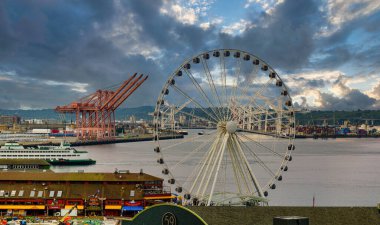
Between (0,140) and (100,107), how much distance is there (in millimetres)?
37741

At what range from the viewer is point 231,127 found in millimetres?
35750

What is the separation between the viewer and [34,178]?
1660 inches

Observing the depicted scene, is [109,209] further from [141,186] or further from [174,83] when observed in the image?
[174,83]

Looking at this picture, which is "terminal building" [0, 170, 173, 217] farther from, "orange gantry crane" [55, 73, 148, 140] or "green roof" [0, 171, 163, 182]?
"orange gantry crane" [55, 73, 148, 140]

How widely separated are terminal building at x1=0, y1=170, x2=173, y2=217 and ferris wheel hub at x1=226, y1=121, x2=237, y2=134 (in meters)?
7.84

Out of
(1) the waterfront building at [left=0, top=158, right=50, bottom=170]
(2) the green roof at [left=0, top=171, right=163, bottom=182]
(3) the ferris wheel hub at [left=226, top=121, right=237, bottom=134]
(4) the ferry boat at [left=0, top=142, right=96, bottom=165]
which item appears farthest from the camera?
(4) the ferry boat at [left=0, top=142, right=96, bottom=165]

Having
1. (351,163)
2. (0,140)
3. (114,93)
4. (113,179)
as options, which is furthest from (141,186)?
(0,140)

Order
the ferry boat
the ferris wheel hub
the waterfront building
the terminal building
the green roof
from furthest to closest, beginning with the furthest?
the ferry boat
the waterfront building
the green roof
the terminal building
the ferris wheel hub

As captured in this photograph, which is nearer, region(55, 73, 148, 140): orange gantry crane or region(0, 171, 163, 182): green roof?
region(0, 171, 163, 182): green roof

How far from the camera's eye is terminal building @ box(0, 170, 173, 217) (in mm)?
39375

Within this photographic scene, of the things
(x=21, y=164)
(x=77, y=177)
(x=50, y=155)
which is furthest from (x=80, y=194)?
(x=50, y=155)

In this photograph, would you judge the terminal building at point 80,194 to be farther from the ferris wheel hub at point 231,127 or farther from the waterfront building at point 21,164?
the waterfront building at point 21,164

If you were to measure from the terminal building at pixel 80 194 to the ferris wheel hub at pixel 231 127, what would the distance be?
784cm

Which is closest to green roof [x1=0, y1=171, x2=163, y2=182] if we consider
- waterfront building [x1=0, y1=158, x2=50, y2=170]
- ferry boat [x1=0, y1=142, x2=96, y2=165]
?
waterfront building [x1=0, y1=158, x2=50, y2=170]
